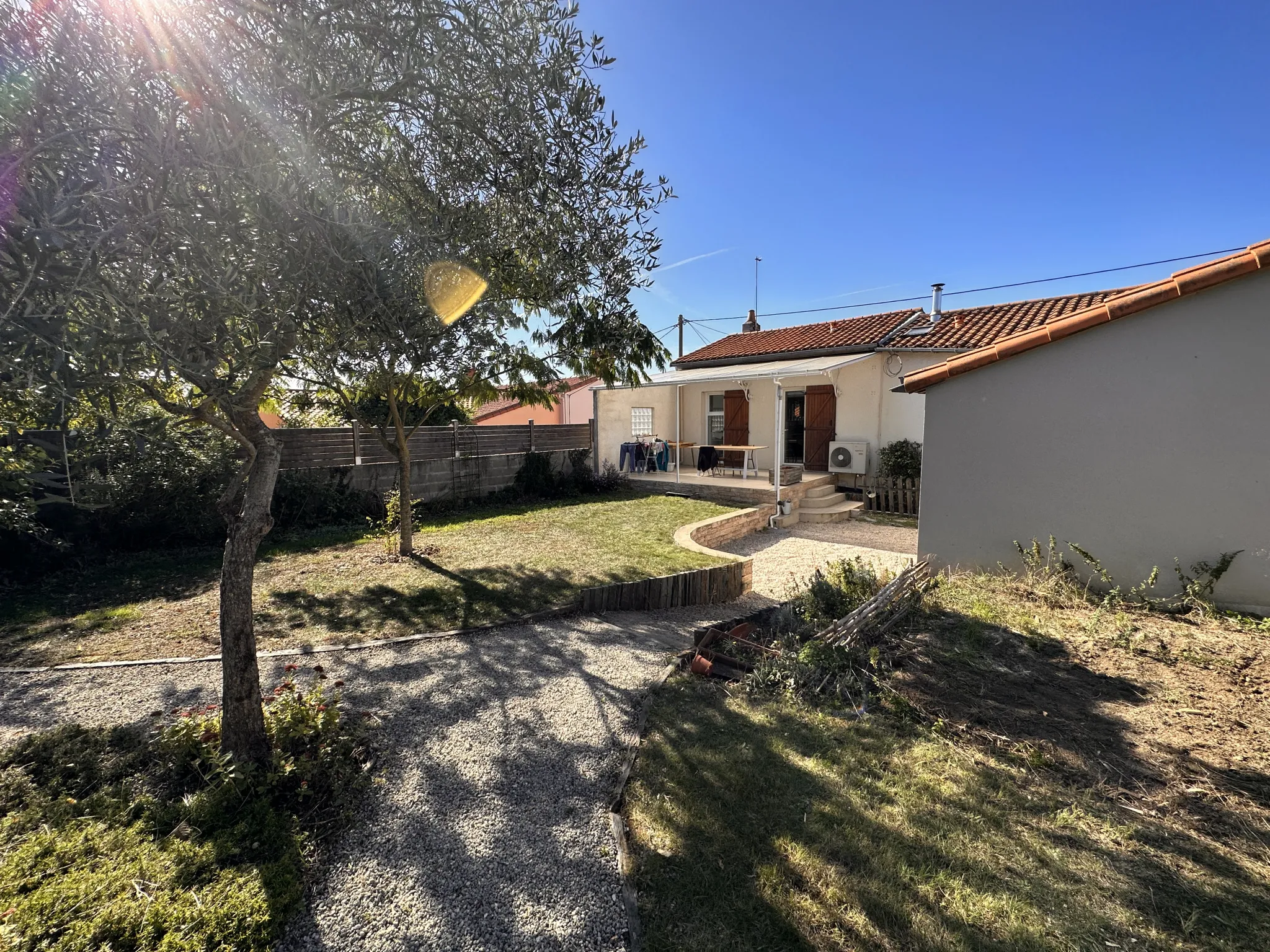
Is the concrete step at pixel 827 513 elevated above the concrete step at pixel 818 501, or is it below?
below

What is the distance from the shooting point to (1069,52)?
8.76 meters

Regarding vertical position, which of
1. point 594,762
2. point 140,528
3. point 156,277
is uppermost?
point 156,277

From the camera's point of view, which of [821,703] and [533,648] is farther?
[533,648]

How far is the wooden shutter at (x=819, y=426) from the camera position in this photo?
1630 cm

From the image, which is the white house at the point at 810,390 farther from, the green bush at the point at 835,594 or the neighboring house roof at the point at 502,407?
the green bush at the point at 835,594

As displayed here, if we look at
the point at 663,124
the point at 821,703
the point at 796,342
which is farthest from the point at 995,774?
the point at 796,342

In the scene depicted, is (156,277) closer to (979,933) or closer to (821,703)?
(979,933)

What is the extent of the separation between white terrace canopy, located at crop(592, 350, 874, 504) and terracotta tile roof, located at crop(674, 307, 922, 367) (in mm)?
776

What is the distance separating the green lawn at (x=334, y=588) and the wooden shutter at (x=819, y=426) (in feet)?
25.3

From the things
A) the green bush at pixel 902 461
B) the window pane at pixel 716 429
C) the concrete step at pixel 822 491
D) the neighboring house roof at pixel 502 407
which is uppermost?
the neighboring house roof at pixel 502 407

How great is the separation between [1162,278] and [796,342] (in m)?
12.3

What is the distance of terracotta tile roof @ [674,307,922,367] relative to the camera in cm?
1662

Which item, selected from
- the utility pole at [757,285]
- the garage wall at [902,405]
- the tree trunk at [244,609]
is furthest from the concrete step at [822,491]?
the tree trunk at [244,609]

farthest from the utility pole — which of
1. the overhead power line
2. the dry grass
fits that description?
the dry grass
